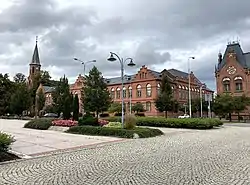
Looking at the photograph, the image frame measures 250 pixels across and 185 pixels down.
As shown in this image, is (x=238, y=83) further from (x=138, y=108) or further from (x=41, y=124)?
(x=41, y=124)

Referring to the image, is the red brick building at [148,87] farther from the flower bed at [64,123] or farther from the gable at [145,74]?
the flower bed at [64,123]

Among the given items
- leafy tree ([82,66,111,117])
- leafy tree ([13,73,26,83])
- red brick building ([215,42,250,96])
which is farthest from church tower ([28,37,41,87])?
red brick building ([215,42,250,96])

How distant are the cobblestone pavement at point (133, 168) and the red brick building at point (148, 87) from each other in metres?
55.0

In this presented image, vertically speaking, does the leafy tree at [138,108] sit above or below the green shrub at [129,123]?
above

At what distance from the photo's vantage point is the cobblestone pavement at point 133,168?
22.9 ft

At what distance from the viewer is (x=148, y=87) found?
2739 inches

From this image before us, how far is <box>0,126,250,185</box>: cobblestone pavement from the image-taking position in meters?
6.97

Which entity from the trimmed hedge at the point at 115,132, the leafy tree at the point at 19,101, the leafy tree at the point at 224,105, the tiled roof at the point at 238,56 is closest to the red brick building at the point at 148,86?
the tiled roof at the point at 238,56

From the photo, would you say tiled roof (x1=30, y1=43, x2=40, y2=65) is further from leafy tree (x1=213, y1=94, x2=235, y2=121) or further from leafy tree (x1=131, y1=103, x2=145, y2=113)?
leafy tree (x1=213, y1=94, x2=235, y2=121)

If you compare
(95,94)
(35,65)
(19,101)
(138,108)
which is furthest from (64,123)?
(35,65)

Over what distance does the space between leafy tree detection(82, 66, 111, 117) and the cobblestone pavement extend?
34381 mm

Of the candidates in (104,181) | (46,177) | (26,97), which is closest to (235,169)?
(104,181)

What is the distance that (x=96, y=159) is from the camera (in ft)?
33.3

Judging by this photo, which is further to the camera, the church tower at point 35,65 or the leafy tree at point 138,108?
the church tower at point 35,65
